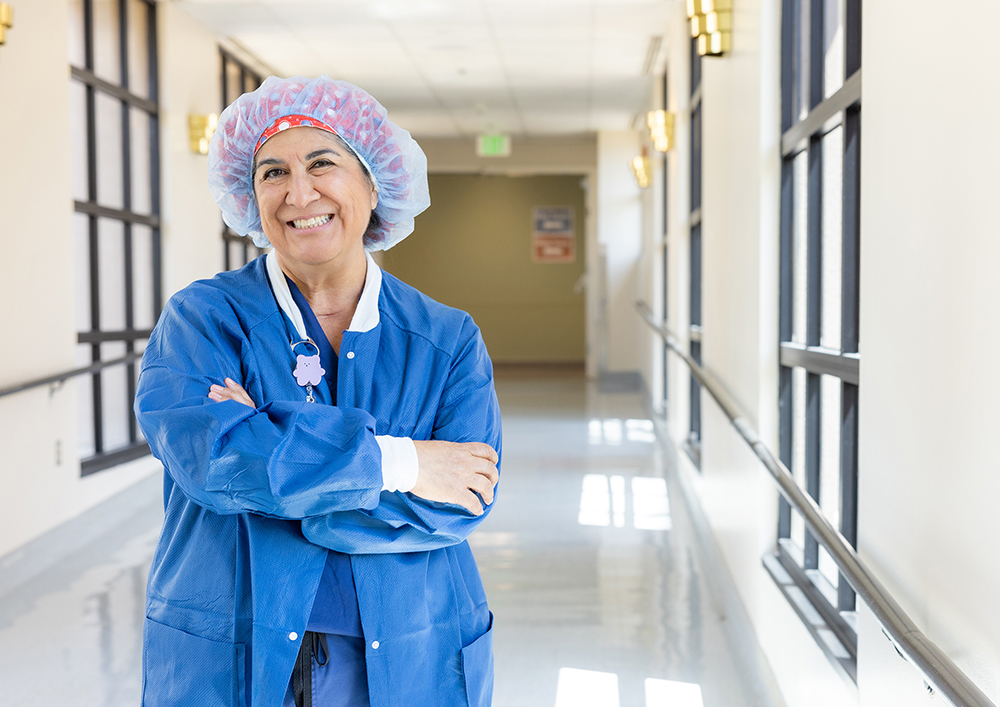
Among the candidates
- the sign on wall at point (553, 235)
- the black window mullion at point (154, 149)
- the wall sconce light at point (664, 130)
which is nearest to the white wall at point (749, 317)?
the wall sconce light at point (664, 130)

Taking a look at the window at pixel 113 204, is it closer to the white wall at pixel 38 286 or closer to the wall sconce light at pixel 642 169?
the white wall at pixel 38 286

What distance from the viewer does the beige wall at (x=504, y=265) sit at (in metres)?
15.8

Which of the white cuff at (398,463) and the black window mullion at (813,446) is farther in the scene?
the black window mullion at (813,446)

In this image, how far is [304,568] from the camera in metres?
1.18

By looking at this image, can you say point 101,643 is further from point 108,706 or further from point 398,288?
point 398,288

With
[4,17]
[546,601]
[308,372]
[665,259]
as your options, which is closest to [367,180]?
[308,372]

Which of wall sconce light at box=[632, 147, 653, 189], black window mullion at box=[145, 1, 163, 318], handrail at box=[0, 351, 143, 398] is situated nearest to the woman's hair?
handrail at box=[0, 351, 143, 398]

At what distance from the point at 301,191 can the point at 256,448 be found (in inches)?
15.9

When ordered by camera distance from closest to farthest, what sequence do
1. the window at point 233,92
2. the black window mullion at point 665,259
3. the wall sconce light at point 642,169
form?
the window at point 233,92 < the black window mullion at point 665,259 < the wall sconce light at point 642,169

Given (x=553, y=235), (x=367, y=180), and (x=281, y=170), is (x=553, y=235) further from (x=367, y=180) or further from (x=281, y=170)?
(x=281, y=170)

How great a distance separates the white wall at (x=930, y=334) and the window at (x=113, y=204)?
14.4 feet

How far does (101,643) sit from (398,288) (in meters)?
2.48

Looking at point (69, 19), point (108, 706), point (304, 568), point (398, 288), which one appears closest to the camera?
point (304, 568)

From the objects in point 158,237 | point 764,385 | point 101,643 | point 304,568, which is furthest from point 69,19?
point 304,568
